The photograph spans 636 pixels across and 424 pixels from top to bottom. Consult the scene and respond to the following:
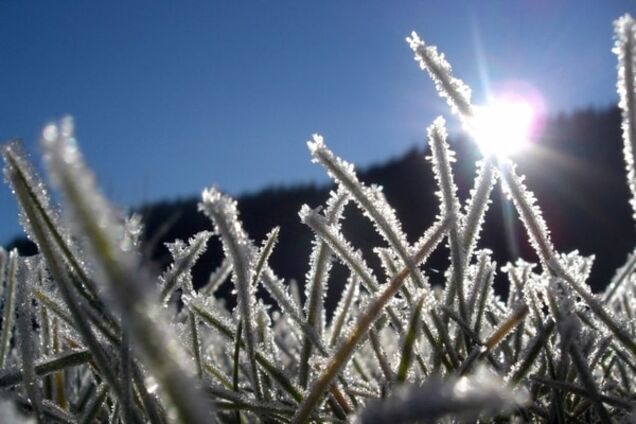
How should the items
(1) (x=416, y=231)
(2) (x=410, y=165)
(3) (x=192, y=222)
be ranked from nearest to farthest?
(1) (x=416, y=231) → (2) (x=410, y=165) → (3) (x=192, y=222)

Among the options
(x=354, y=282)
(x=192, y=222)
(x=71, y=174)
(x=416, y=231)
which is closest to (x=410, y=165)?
(x=416, y=231)

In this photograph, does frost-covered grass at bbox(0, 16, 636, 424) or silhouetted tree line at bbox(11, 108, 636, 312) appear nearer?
frost-covered grass at bbox(0, 16, 636, 424)

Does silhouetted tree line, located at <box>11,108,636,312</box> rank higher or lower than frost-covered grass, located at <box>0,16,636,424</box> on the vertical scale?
higher

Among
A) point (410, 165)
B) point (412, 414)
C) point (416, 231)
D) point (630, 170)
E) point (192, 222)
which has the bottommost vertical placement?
point (412, 414)

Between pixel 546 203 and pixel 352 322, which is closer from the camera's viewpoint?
pixel 352 322

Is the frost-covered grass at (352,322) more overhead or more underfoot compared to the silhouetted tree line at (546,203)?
more underfoot

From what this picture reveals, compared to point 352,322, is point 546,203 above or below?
above

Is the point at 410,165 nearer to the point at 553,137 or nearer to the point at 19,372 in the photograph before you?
the point at 553,137

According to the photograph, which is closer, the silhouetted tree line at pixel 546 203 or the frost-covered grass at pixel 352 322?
the frost-covered grass at pixel 352 322
